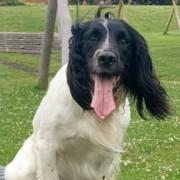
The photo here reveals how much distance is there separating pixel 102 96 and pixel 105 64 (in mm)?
266

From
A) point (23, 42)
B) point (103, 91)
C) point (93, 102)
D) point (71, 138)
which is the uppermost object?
point (103, 91)

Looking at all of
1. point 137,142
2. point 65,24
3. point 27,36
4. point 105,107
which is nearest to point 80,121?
point 105,107

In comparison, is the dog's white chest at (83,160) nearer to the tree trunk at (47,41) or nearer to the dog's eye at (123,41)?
the dog's eye at (123,41)

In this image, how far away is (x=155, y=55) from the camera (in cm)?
2736

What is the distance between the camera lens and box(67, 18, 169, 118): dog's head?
5199 mm

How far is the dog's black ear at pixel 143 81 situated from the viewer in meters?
5.44

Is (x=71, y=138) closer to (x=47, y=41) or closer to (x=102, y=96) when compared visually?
(x=102, y=96)

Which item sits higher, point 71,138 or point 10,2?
point 71,138

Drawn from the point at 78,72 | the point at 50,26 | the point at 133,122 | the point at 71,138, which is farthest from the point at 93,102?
the point at 50,26

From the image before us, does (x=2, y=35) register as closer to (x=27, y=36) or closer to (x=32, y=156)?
(x=27, y=36)

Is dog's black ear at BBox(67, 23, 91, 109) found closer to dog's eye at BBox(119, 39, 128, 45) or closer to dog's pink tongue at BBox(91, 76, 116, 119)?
dog's pink tongue at BBox(91, 76, 116, 119)

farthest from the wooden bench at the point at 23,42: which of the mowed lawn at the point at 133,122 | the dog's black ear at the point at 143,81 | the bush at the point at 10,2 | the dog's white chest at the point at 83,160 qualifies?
the dog's black ear at the point at 143,81

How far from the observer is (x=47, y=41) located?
1581cm

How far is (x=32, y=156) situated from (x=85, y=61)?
1373 millimetres
